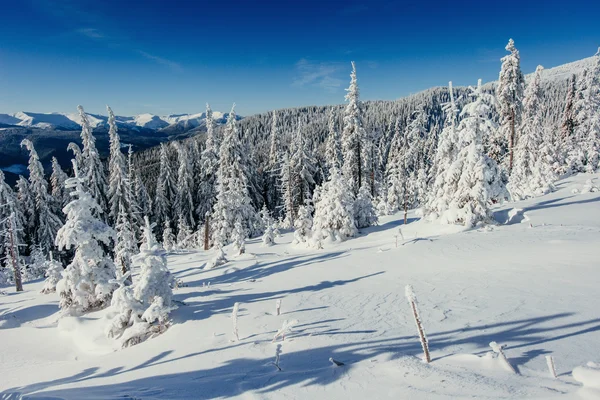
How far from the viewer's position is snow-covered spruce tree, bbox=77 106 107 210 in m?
24.8

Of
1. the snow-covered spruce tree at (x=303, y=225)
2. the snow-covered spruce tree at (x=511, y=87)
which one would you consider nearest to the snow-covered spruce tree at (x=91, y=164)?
the snow-covered spruce tree at (x=303, y=225)

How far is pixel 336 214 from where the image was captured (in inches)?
888

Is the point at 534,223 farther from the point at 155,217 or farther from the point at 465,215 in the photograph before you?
the point at 155,217

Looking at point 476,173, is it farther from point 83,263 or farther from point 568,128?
point 568,128

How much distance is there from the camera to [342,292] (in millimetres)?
12195

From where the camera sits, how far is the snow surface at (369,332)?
592 centimetres

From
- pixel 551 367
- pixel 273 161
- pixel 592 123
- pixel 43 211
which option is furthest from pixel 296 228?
pixel 43 211

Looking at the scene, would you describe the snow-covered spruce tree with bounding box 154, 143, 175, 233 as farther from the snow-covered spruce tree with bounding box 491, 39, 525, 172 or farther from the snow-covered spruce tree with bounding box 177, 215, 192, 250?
the snow-covered spruce tree with bounding box 491, 39, 525, 172

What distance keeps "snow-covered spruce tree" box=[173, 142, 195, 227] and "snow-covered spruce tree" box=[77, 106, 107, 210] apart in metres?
18.1

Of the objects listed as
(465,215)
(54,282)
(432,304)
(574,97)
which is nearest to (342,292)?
(432,304)

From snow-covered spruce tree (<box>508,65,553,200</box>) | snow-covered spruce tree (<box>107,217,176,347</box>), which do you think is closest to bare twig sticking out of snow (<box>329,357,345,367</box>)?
snow-covered spruce tree (<box>107,217,176,347</box>)

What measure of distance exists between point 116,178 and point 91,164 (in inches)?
77.6

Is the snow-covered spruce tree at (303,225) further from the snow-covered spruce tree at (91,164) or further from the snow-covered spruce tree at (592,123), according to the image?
the snow-covered spruce tree at (592,123)

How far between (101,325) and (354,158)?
1101 inches
